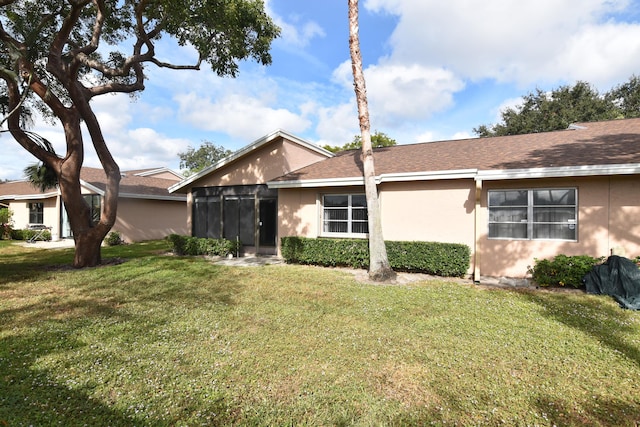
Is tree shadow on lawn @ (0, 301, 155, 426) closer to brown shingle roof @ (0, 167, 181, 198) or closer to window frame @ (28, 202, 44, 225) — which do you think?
brown shingle roof @ (0, 167, 181, 198)

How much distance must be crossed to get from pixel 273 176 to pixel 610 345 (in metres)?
11.5

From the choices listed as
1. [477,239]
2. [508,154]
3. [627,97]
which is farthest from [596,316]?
[627,97]

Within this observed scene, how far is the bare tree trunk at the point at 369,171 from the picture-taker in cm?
869

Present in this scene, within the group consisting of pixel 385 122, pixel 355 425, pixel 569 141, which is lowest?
pixel 355 425

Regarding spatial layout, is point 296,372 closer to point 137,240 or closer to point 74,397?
point 74,397

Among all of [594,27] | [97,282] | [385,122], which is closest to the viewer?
[97,282]

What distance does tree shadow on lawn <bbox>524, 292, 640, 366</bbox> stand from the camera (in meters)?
4.59

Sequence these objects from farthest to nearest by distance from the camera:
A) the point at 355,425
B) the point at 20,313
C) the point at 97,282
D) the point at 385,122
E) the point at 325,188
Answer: the point at 385,122
the point at 325,188
the point at 97,282
the point at 20,313
the point at 355,425

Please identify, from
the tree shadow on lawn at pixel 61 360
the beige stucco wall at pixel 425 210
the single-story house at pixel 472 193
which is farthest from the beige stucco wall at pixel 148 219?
the beige stucco wall at pixel 425 210

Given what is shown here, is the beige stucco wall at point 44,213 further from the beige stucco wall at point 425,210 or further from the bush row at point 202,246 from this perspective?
the beige stucco wall at point 425,210

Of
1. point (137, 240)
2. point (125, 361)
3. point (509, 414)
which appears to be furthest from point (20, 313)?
point (137, 240)

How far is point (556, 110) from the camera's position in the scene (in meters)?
30.4

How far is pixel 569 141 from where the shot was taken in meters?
10.2

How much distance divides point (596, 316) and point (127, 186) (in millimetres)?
23824
